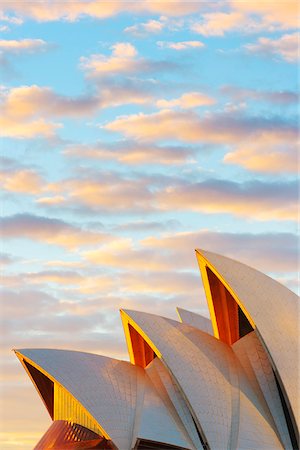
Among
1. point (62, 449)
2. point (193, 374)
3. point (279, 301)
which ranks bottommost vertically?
point (62, 449)

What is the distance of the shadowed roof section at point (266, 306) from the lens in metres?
57.3

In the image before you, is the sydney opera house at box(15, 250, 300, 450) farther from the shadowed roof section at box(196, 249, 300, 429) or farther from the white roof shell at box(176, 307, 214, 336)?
the white roof shell at box(176, 307, 214, 336)

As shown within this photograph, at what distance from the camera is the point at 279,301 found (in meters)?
60.2

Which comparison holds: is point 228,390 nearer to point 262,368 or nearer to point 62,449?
point 262,368

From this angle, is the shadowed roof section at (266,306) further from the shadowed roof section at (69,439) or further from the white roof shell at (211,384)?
the shadowed roof section at (69,439)

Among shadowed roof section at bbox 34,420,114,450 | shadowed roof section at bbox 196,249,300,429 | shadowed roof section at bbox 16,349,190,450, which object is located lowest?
shadowed roof section at bbox 34,420,114,450

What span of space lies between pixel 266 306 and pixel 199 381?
5.02 m

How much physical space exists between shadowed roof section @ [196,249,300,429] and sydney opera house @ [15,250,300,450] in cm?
6

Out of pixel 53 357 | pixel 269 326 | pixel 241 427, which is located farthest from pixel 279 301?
pixel 53 357

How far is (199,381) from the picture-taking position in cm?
5772

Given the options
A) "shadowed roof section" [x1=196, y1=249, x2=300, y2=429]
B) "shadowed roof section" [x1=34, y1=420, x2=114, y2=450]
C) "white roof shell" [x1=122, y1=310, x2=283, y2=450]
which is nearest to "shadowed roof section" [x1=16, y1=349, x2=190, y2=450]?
"shadowed roof section" [x1=34, y1=420, x2=114, y2=450]

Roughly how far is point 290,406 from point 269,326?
4007 mm

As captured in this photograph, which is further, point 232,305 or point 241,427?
point 232,305

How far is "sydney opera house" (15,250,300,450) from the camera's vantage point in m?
56.7
